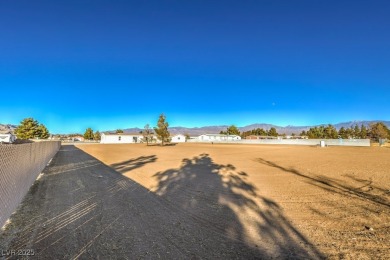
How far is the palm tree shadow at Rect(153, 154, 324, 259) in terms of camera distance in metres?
4.53

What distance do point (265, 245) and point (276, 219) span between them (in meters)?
1.69

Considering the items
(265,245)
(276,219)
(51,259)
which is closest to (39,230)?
(51,259)

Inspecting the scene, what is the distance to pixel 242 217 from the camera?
6.33 metres

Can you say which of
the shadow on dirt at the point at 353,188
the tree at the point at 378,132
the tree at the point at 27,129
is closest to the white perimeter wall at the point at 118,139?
the tree at the point at 27,129

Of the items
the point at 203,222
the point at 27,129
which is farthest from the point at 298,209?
the point at 27,129

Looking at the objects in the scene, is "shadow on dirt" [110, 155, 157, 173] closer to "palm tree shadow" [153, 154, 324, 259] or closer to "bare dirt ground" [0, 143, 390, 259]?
"bare dirt ground" [0, 143, 390, 259]

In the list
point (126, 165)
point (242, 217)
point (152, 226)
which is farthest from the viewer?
point (126, 165)

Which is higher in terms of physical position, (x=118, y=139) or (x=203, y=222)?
(x=118, y=139)

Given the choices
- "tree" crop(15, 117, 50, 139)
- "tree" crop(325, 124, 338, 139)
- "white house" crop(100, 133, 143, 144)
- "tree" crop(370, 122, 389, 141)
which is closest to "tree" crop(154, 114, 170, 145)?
"white house" crop(100, 133, 143, 144)

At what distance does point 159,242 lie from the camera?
15.4 feet

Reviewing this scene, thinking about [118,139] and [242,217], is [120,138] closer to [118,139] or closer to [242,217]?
[118,139]

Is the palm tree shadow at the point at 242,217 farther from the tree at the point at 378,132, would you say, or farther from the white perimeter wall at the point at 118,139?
the tree at the point at 378,132

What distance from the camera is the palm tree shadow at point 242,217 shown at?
4.53m

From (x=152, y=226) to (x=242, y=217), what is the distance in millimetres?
2116
